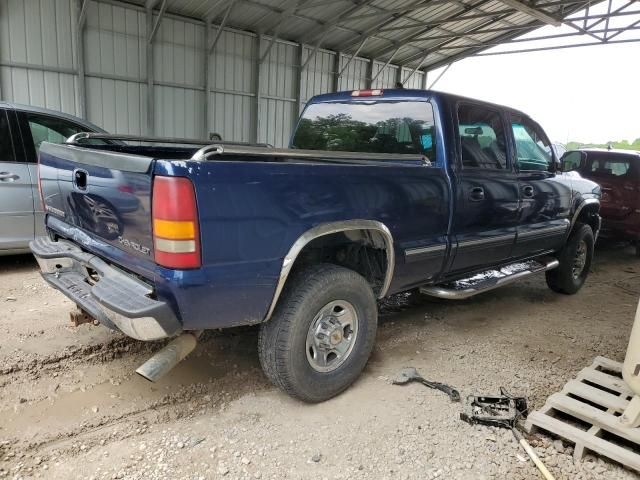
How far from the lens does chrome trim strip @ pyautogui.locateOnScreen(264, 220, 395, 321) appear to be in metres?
2.54

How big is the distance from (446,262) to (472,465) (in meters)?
1.55

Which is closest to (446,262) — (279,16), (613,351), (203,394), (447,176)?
(447,176)

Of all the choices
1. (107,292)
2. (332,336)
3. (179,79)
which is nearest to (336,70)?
(179,79)

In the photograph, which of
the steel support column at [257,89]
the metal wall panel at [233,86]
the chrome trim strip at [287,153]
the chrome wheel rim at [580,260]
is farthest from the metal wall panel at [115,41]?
the chrome wheel rim at [580,260]

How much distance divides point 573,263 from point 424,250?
3.01 m

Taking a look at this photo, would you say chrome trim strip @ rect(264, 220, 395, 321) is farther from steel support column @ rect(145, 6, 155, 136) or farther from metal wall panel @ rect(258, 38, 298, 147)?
metal wall panel @ rect(258, 38, 298, 147)

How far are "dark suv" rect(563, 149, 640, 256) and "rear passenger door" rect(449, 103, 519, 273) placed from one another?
426cm

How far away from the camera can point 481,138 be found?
3916 millimetres

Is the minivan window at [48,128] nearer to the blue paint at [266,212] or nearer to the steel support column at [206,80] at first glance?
the blue paint at [266,212]

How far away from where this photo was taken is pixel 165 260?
2236mm

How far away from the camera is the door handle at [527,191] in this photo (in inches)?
171

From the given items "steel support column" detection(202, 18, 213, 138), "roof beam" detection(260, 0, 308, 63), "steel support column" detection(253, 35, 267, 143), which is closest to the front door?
"steel support column" detection(202, 18, 213, 138)

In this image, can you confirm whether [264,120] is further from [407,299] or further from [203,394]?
[203,394]

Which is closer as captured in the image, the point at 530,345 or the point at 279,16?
the point at 530,345
